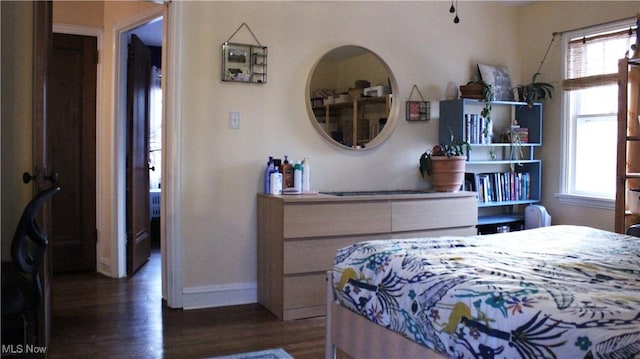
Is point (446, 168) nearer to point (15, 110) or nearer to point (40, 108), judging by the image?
point (40, 108)

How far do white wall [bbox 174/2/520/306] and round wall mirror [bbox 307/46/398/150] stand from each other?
65mm

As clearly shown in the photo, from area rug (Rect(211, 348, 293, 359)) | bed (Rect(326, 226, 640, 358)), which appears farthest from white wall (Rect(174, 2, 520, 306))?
bed (Rect(326, 226, 640, 358))

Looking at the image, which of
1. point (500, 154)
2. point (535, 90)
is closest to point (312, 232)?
point (500, 154)

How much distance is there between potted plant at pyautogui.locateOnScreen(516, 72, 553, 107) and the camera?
4551mm

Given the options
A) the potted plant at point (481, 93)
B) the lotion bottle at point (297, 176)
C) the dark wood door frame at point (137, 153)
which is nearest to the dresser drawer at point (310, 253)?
the lotion bottle at point (297, 176)

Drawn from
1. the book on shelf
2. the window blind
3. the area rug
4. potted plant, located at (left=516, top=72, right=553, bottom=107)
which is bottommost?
the area rug

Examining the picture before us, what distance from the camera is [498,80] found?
4.64m

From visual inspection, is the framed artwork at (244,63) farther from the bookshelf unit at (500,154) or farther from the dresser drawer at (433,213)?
the bookshelf unit at (500,154)

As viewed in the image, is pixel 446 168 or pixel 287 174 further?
pixel 446 168

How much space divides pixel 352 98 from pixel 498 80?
1386mm

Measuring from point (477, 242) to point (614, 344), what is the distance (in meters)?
1.12

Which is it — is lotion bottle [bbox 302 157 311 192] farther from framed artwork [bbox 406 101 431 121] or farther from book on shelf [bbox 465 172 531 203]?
book on shelf [bbox 465 172 531 203]

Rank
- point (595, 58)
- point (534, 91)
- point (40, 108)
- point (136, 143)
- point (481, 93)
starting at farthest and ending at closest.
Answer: point (136, 143), point (534, 91), point (481, 93), point (595, 58), point (40, 108)

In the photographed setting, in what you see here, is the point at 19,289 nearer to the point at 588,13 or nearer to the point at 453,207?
Result: the point at 453,207
